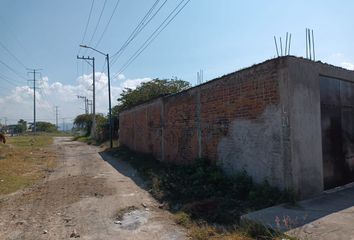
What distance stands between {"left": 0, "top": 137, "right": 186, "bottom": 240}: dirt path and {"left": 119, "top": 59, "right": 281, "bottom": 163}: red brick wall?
2.36 metres

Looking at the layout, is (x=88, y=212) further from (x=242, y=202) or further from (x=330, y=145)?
(x=330, y=145)

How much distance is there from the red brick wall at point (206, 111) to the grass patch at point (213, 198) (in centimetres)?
104

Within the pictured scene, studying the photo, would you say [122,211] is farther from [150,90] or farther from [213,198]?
[150,90]

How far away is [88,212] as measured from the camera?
7266 mm

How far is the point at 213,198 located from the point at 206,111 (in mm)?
3641

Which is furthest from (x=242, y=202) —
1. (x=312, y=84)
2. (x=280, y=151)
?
(x=312, y=84)

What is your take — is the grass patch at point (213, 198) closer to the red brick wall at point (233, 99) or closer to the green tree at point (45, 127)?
the red brick wall at point (233, 99)

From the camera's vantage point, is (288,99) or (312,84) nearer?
(288,99)

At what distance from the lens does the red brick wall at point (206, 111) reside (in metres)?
7.66

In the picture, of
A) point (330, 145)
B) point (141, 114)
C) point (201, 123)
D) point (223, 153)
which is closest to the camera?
point (330, 145)

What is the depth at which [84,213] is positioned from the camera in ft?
23.6

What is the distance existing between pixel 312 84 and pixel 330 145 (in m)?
1.63

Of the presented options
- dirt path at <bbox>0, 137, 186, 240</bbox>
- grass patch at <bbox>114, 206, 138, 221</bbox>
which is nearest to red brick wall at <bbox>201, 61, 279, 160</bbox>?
dirt path at <bbox>0, 137, 186, 240</bbox>

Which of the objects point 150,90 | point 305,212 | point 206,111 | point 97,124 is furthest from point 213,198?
point 97,124
